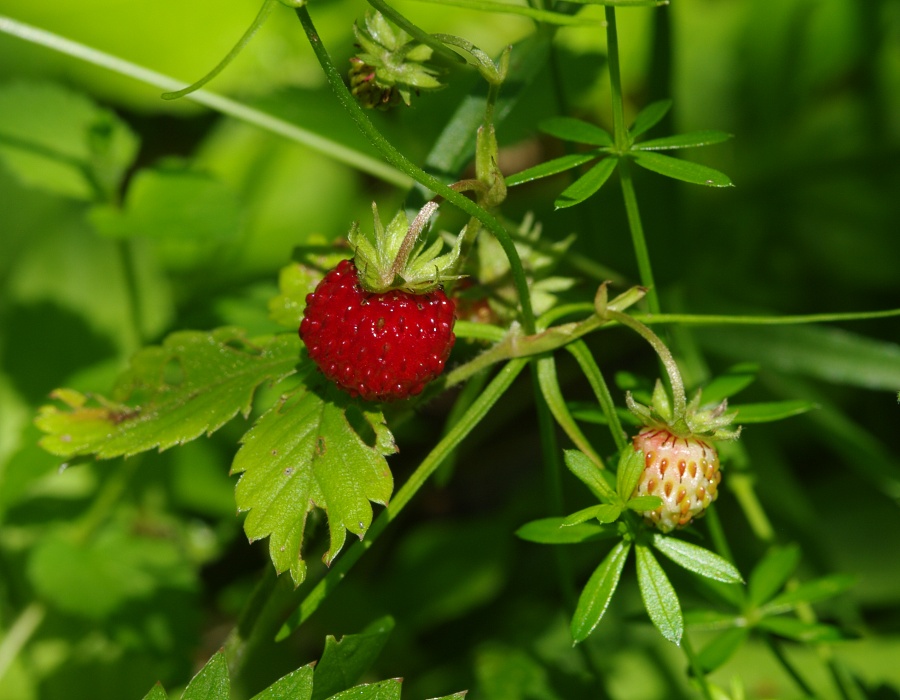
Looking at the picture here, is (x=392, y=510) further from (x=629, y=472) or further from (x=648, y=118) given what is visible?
(x=648, y=118)

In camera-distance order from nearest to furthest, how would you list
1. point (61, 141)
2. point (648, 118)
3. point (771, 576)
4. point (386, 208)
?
point (648, 118) → point (771, 576) → point (61, 141) → point (386, 208)

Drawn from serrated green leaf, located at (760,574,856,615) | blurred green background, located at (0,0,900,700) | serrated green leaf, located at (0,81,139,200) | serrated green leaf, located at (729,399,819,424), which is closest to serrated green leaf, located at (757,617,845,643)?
serrated green leaf, located at (760,574,856,615)

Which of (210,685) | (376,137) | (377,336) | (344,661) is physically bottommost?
(344,661)

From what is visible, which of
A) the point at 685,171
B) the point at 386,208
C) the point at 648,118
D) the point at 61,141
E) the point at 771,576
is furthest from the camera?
the point at 386,208

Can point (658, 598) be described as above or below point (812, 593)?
above

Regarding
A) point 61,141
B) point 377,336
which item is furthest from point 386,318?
point 61,141

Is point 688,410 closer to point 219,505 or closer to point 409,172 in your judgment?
point 409,172

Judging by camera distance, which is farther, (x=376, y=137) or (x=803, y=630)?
(x=803, y=630)
